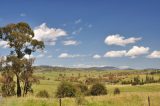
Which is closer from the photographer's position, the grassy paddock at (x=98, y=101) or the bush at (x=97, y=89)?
the grassy paddock at (x=98, y=101)

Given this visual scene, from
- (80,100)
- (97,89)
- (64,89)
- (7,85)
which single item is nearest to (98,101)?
(80,100)

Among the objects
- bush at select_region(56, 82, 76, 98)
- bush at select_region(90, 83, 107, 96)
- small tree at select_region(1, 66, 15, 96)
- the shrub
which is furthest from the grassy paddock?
bush at select_region(90, 83, 107, 96)

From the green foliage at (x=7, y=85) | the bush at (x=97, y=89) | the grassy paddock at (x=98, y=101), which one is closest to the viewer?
the grassy paddock at (x=98, y=101)

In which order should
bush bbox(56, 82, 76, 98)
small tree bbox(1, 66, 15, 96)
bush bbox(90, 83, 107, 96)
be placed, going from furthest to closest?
bush bbox(90, 83, 107, 96)
small tree bbox(1, 66, 15, 96)
bush bbox(56, 82, 76, 98)

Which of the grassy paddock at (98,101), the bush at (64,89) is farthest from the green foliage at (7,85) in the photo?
the grassy paddock at (98,101)

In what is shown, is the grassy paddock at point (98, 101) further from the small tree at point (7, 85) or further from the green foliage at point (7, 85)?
the green foliage at point (7, 85)

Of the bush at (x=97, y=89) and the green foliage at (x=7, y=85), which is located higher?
the green foliage at (x=7, y=85)

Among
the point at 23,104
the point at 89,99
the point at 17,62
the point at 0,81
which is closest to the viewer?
the point at 23,104

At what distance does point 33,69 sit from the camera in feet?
181

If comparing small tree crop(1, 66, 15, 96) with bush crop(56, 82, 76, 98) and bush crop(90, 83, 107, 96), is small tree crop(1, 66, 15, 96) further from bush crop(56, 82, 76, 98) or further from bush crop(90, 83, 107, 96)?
bush crop(90, 83, 107, 96)

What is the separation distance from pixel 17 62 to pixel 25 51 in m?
2.68

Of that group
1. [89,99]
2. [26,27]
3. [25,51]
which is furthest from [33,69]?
[89,99]

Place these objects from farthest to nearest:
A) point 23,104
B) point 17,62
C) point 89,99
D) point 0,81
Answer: point 0,81 < point 17,62 < point 89,99 < point 23,104

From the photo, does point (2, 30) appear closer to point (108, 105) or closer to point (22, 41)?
point (22, 41)
